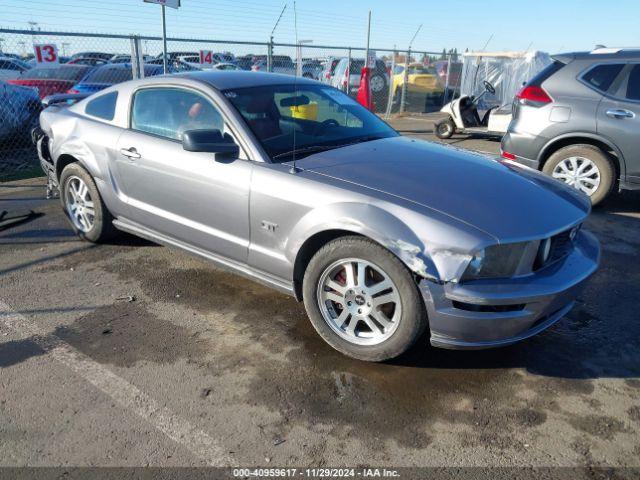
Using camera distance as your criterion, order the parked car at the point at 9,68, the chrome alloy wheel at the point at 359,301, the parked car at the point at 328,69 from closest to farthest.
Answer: the chrome alloy wheel at the point at 359,301, the parked car at the point at 9,68, the parked car at the point at 328,69

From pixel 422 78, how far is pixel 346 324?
16460 millimetres

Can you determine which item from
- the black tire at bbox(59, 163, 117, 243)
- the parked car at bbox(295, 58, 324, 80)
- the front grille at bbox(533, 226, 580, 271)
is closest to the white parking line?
the black tire at bbox(59, 163, 117, 243)

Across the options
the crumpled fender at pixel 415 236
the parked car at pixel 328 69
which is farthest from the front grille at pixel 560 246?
the parked car at pixel 328 69

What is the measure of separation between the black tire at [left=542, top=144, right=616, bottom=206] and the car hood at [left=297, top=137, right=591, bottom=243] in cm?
275

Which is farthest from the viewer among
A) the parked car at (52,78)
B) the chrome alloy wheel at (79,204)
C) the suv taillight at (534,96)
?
the parked car at (52,78)

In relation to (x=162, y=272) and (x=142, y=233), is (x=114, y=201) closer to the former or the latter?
(x=142, y=233)

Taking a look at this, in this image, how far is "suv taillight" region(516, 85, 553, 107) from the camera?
604cm

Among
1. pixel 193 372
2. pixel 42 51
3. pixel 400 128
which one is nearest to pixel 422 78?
pixel 400 128

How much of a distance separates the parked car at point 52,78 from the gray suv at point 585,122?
10.5m

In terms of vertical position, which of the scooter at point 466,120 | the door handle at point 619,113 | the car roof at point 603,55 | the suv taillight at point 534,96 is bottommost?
the scooter at point 466,120

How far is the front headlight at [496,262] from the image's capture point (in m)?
2.59

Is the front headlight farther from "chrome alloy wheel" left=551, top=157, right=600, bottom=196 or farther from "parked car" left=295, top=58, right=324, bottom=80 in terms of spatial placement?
"parked car" left=295, top=58, right=324, bottom=80

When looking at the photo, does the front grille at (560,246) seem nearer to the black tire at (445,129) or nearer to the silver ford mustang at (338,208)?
the silver ford mustang at (338,208)

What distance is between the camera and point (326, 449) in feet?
7.84
